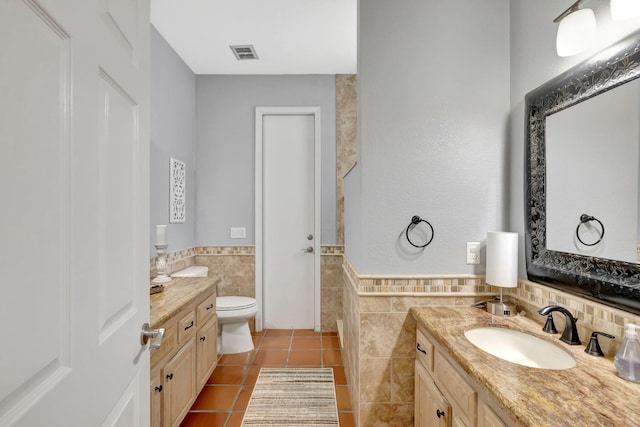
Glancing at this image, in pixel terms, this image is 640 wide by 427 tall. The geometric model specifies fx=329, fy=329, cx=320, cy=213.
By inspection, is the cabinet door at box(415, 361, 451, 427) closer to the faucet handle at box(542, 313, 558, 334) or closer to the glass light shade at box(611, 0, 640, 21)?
the faucet handle at box(542, 313, 558, 334)

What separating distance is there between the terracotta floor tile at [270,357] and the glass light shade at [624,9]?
2.96m

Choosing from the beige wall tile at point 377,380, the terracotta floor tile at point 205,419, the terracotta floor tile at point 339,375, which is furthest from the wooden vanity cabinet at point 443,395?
the terracotta floor tile at point 205,419

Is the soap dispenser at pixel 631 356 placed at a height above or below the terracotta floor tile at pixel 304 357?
above

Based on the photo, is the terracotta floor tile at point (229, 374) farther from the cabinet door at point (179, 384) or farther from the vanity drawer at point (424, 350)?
the vanity drawer at point (424, 350)

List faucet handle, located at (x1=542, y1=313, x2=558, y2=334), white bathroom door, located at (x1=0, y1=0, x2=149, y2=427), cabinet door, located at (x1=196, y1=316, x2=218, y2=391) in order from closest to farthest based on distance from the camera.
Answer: white bathroom door, located at (x1=0, y1=0, x2=149, y2=427), faucet handle, located at (x1=542, y1=313, x2=558, y2=334), cabinet door, located at (x1=196, y1=316, x2=218, y2=391)

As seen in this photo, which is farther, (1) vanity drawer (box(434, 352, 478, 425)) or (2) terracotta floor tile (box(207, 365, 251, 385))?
(2) terracotta floor tile (box(207, 365, 251, 385))

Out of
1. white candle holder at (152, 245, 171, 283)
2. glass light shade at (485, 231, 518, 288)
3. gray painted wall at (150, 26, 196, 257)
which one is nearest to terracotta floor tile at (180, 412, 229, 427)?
white candle holder at (152, 245, 171, 283)

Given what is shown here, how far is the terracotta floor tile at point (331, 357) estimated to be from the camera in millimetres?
2879

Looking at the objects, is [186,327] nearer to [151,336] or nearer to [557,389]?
[151,336]

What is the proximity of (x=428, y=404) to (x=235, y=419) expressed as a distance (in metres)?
1.29

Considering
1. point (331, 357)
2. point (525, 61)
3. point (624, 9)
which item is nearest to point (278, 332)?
point (331, 357)

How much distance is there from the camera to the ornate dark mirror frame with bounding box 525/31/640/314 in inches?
43.7

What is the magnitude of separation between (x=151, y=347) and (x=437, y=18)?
6.69ft

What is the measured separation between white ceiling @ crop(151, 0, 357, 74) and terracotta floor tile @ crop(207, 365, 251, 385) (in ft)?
9.23
